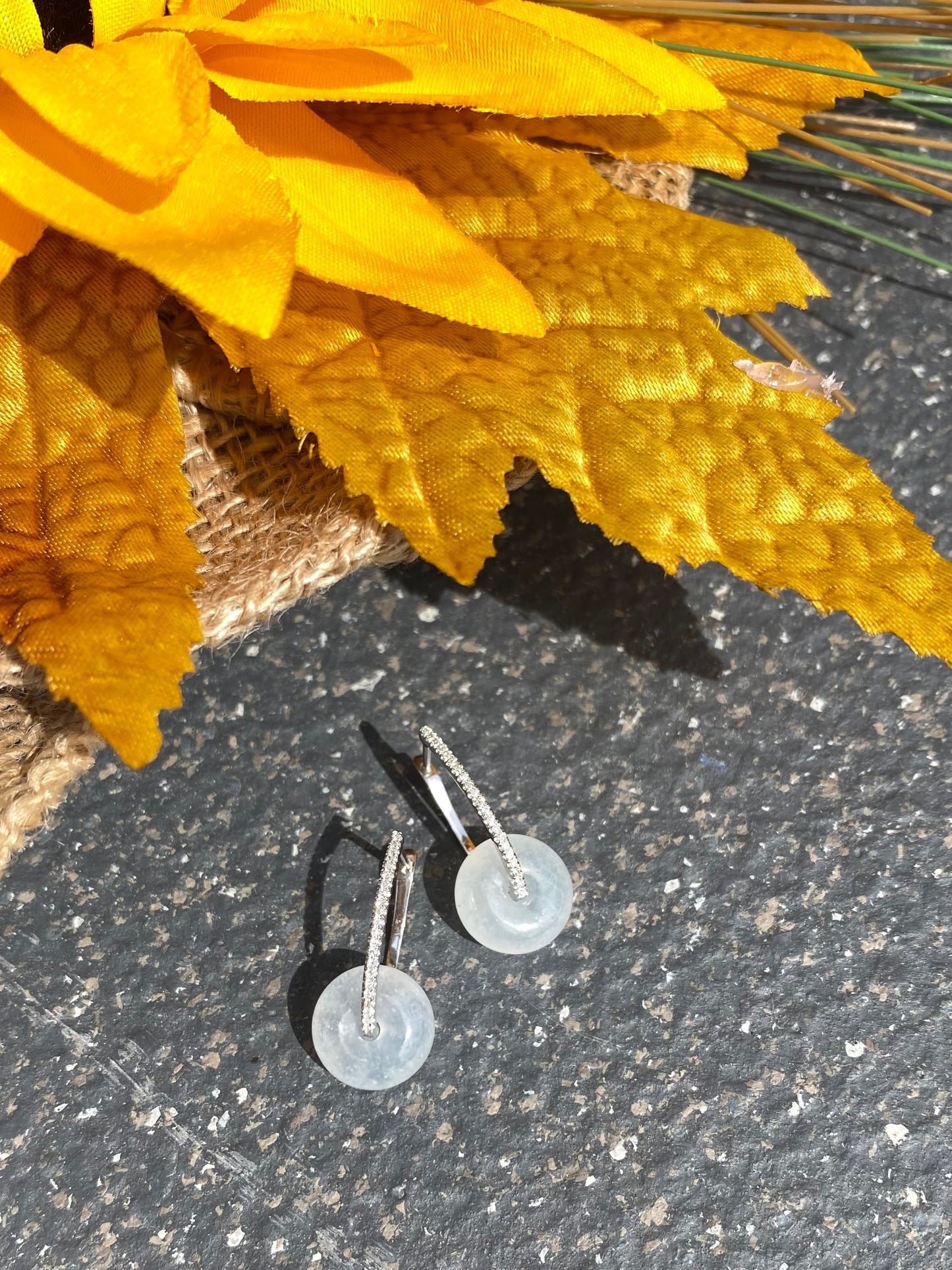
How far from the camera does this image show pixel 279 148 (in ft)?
0.67

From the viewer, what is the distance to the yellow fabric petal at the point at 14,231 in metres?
0.18

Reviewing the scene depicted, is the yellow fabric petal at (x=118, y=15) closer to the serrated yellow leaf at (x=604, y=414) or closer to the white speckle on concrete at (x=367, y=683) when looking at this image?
the serrated yellow leaf at (x=604, y=414)

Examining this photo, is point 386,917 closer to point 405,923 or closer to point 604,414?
point 405,923

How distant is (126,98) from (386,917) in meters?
0.25

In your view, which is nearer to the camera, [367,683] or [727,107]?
[727,107]

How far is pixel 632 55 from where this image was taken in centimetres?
22

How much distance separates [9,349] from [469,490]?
0.09m

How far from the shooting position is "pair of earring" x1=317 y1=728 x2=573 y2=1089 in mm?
337

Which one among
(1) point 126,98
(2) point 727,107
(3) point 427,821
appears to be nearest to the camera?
(1) point 126,98

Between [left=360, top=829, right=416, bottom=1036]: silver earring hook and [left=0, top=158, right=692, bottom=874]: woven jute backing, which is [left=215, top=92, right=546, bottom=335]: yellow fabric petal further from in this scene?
[left=360, top=829, right=416, bottom=1036]: silver earring hook

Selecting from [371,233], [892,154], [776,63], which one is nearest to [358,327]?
[371,233]

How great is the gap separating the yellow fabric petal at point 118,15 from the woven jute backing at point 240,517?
0.06 metres

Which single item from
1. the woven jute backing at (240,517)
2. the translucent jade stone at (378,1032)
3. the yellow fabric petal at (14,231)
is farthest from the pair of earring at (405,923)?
the yellow fabric petal at (14,231)

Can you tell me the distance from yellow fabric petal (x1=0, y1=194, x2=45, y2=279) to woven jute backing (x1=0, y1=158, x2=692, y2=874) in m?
0.06
